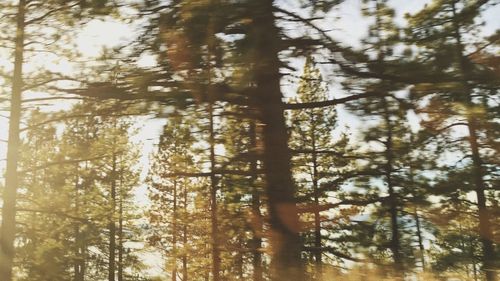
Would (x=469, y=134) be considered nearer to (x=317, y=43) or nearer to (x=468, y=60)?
(x=468, y=60)

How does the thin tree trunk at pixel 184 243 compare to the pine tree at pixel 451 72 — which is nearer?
the pine tree at pixel 451 72

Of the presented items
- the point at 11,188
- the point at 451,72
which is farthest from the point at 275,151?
the point at 11,188

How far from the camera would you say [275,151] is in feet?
20.7

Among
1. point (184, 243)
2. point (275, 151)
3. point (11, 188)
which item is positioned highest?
point (275, 151)

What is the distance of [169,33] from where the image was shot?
5.73 metres

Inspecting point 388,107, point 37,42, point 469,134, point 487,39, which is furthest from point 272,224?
point 469,134


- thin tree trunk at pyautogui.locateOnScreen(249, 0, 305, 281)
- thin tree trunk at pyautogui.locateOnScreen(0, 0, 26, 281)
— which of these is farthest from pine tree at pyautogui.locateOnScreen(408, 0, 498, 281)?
thin tree trunk at pyautogui.locateOnScreen(0, 0, 26, 281)

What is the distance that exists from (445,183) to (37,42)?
8660 mm

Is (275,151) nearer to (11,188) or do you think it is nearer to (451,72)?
(451,72)

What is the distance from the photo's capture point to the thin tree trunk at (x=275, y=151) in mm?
5582

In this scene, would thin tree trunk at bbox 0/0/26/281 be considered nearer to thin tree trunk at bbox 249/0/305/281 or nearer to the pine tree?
thin tree trunk at bbox 249/0/305/281

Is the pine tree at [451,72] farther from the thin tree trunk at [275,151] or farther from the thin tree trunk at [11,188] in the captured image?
the thin tree trunk at [11,188]

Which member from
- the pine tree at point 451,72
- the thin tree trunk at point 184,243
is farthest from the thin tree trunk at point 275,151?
the thin tree trunk at point 184,243

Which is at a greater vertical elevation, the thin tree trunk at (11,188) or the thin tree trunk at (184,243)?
the thin tree trunk at (11,188)
